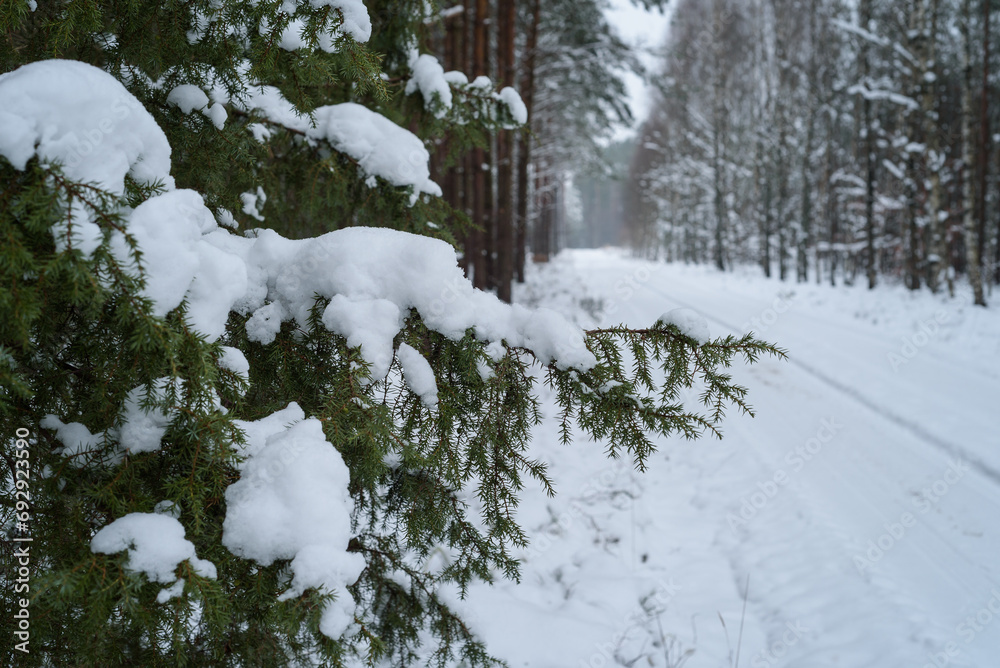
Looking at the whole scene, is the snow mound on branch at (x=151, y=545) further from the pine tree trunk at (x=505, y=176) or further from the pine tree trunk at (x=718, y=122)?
the pine tree trunk at (x=718, y=122)

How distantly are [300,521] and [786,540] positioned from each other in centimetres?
377

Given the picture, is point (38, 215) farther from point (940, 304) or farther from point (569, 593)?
point (940, 304)

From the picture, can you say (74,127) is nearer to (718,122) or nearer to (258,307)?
(258,307)

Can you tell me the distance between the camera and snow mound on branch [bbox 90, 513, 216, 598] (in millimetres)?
1140

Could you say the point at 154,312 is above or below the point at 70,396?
above

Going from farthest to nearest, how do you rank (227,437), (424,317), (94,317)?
(424,317)
(227,437)
(94,317)

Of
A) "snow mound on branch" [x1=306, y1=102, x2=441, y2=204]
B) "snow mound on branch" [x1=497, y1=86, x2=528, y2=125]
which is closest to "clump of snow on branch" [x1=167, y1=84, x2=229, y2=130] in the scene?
"snow mound on branch" [x1=306, y1=102, x2=441, y2=204]

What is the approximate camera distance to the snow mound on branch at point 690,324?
1.62 metres

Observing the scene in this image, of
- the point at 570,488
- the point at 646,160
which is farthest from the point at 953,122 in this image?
the point at 570,488

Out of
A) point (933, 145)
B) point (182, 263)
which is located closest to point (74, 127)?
point (182, 263)

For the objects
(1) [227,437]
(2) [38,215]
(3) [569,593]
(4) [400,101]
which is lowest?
(3) [569,593]

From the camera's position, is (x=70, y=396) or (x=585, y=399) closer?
(x=70, y=396)

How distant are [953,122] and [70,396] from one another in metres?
26.2

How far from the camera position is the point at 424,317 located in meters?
1.64
